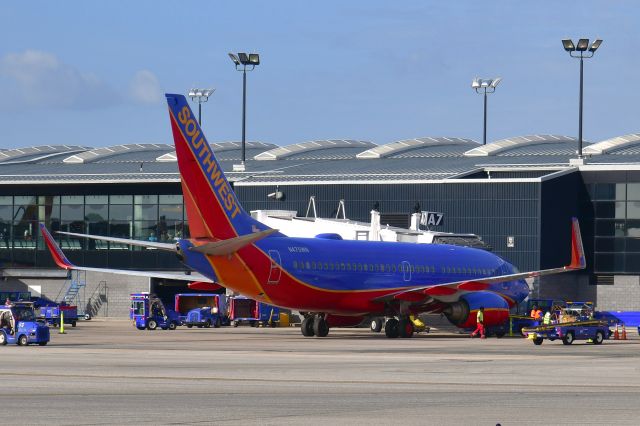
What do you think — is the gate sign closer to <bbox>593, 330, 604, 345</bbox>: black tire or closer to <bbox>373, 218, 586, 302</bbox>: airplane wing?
<bbox>373, 218, 586, 302</bbox>: airplane wing

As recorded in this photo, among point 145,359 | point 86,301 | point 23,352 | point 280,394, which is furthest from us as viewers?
point 86,301

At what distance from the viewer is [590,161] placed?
86250 mm

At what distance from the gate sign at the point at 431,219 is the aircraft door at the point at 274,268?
2690 cm

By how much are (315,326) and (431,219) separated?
Answer: 23.1 meters

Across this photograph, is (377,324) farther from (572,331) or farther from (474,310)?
(572,331)

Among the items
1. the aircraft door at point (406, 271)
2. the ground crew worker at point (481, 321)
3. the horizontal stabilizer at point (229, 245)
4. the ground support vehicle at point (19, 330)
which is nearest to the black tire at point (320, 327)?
the aircraft door at point (406, 271)

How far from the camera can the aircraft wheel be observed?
57062 mm

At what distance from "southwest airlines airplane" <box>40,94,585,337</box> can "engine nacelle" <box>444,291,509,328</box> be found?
0.15 ft

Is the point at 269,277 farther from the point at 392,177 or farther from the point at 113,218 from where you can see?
the point at 113,218

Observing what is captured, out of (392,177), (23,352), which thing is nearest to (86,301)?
(392,177)

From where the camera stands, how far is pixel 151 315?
69812mm

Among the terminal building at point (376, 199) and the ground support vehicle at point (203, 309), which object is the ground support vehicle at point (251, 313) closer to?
the ground support vehicle at point (203, 309)

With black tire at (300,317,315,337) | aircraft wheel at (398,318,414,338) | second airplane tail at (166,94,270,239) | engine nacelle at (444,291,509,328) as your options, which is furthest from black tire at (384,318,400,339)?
second airplane tail at (166,94,270,239)

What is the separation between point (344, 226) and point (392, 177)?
10.1 m
